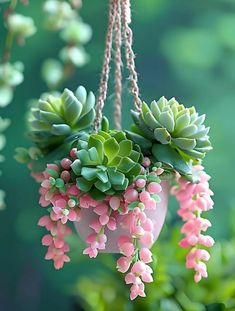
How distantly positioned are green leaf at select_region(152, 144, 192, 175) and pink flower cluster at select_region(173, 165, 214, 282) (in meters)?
0.07

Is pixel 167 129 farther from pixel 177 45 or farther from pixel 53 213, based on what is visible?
pixel 177 45

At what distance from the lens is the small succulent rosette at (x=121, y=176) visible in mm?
1031

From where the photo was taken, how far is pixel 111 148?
105 centimetres

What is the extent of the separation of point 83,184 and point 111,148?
8 cm

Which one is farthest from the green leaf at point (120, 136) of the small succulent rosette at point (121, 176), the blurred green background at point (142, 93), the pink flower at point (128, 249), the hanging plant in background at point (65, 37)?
the blurred green background at point (142, 93)

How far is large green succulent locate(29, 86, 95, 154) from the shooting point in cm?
116

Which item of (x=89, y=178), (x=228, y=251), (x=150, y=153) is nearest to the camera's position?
(x=89, y=178)

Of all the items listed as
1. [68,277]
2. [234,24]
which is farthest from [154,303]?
[234,24]

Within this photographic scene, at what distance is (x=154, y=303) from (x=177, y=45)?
832mm

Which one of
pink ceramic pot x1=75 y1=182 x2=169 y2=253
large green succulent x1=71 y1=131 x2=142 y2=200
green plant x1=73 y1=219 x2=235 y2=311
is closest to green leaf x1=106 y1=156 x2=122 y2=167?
large green succulent x1=71 y1=131 x2=142 y2=200

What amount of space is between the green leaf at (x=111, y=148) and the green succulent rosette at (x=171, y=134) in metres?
0.09

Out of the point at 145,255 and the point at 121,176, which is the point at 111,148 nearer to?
the point at 121,176

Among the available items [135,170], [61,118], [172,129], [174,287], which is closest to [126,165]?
[135,170]

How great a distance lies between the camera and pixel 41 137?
1.21m
